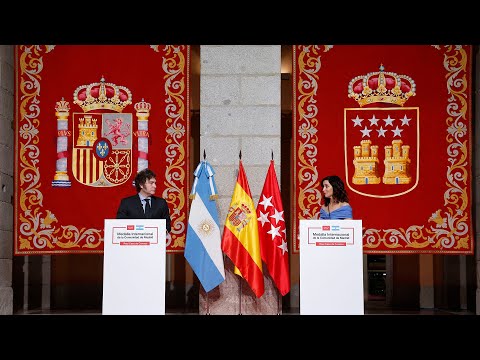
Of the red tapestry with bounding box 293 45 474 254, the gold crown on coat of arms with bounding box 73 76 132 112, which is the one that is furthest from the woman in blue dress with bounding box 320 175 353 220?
the gold crown on coat of arms with bounding box 73 76 132 112

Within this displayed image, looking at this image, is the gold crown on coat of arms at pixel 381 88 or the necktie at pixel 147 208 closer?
the necktie at pixel 147 208

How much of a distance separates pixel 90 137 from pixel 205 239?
5.27 ft

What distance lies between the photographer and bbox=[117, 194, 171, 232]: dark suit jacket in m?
6.51

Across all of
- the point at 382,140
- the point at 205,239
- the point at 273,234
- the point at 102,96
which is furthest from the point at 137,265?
the point at 382,140

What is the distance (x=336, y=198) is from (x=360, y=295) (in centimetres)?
111

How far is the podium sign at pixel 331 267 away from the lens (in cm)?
566

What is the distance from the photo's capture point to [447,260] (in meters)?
8.16

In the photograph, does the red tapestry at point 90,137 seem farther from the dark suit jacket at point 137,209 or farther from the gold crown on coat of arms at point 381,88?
the gold crown on coat of arms at point 381,88

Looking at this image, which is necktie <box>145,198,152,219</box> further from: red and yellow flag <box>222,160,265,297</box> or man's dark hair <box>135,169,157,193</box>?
red and yellow flag <box>222,160,265,297</box>

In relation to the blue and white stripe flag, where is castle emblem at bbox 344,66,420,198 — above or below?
above

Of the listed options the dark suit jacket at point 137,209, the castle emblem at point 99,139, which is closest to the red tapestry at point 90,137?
the castle emblem at point 99,139

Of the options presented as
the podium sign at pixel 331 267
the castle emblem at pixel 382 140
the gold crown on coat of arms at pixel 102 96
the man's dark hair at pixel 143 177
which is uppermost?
the gold crown on coat of arms at pixel 102 96

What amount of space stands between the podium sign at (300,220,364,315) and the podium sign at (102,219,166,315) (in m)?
1.14

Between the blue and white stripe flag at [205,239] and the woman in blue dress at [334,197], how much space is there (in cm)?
104
